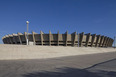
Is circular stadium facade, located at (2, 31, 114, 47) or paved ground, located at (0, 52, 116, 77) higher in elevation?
paved ground, located at (0, 52, 116, 77)

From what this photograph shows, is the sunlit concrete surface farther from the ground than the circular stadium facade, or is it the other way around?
the sunlit concrete surface

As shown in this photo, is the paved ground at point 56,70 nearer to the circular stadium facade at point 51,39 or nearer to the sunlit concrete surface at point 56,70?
the sunlit concrete surface at point 56,70

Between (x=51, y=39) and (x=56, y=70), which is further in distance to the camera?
(x=51, y=39)

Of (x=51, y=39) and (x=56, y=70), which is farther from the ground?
(x=56, y=70)

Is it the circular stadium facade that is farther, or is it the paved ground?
the circular stadium facade

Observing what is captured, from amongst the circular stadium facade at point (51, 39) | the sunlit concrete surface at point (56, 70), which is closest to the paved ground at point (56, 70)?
Result: the sunlit concrete surface at point (56, 70)

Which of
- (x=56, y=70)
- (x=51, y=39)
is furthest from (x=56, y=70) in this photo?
(x=51, y=39)

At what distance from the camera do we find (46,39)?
40.8 m

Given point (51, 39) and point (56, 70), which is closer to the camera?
point (56, 70)

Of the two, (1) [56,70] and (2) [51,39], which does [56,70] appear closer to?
(1) [56,70]

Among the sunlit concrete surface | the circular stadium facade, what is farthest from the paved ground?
the circular stadium facade

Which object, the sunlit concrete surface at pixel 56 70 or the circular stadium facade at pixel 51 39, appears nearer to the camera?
the sunlit concrete surface at pixel 56 70

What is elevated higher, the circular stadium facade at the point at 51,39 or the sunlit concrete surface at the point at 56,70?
the sunlit concrete surface at the point at 56,70

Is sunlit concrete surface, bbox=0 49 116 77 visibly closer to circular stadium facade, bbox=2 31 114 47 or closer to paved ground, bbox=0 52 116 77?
paved ground, bbox=0 52 116 77
